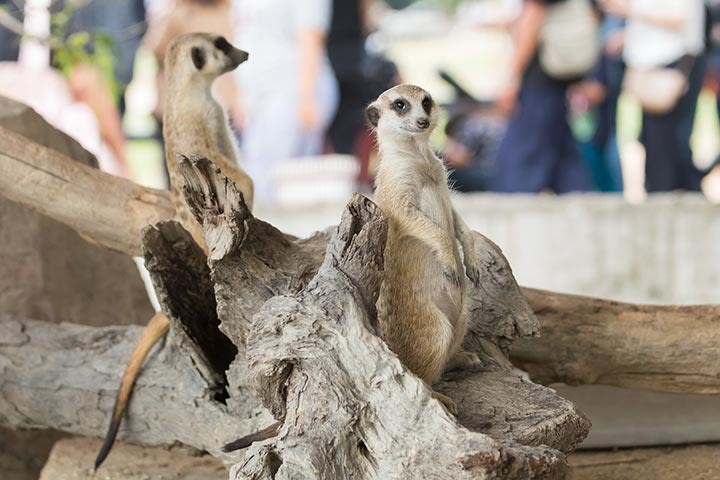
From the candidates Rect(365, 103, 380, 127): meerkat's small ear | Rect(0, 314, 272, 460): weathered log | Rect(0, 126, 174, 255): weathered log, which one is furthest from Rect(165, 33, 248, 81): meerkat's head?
Rect(365, 103, 380, 127): meerkat's small ear

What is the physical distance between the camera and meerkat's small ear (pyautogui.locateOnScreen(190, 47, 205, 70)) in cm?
279

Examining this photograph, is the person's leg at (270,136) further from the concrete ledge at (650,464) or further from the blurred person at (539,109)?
the concrete ledge at (650,464)

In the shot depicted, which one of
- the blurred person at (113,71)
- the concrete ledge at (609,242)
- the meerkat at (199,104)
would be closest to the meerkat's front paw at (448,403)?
the meerkat at (199,104)

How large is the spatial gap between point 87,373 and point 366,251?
1228 millimetres

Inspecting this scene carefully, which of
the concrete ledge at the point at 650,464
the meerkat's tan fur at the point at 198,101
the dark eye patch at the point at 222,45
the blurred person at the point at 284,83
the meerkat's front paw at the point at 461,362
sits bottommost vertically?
the concrete ledge at the point at 650,464

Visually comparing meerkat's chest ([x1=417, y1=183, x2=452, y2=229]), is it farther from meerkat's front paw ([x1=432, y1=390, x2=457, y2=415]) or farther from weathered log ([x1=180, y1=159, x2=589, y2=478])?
meerkat's front paw ([x1=432, y1=390, x2=457, y2=415])

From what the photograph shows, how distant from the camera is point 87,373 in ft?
8.45

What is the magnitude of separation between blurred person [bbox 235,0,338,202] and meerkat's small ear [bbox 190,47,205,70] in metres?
3.34

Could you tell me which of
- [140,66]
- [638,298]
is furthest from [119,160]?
[638,298]

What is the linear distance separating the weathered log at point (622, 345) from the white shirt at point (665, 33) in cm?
387

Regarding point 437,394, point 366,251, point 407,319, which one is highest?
point 366,251

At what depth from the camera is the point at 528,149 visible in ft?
20.3

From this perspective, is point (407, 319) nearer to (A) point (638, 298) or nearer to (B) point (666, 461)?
(B) point (666, 461)

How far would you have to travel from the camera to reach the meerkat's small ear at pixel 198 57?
2787 millimetres
